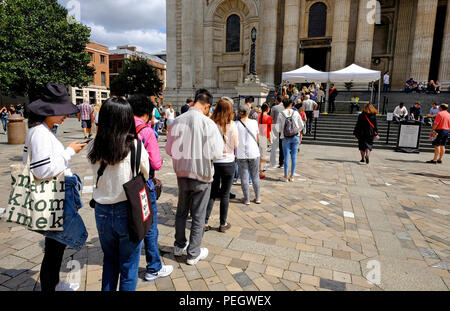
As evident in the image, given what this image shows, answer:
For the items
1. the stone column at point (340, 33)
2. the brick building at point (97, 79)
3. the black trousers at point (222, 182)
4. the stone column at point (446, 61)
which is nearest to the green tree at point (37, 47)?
the brick building at point (97, 79)

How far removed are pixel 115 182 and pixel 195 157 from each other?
111cm

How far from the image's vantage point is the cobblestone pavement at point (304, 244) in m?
2.88

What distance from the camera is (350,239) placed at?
12.7 feet

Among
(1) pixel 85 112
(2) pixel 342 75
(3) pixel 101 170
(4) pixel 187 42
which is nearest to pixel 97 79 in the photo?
(4) pixel 187 42

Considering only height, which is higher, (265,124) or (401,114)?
(401,114)

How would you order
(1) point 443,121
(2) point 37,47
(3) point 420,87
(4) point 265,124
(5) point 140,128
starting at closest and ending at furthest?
(5) point 140,128
(4) point 265,124
(1) point 443,121
(3) point 420,87
(2) point 37,47

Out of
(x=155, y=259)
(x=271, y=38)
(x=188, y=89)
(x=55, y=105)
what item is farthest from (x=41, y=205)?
(x=188, y=89)

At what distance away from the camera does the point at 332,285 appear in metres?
2.83

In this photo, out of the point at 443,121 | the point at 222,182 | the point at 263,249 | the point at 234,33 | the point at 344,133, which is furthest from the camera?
the point at 234,33

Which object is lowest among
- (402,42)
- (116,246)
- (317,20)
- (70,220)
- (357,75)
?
(116,246)

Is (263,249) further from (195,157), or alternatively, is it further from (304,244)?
(195,157)

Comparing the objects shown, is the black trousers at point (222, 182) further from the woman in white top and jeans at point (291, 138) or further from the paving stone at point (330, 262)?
the woman in white top and jeans at point (291, 138)
